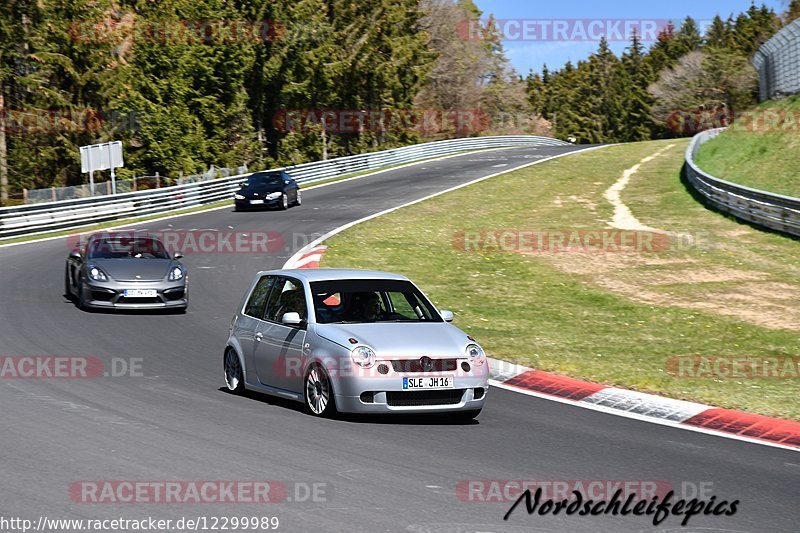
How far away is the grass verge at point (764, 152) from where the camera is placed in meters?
37.2

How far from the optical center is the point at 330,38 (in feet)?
239

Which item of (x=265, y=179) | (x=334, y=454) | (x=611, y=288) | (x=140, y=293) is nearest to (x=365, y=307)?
(x=334, y=454)

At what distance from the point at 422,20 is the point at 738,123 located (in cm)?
5278

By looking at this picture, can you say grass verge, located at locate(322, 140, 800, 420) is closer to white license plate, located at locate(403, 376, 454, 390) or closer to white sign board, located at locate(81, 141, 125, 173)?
white license plate, located at locate(403, 376, 454, 390)

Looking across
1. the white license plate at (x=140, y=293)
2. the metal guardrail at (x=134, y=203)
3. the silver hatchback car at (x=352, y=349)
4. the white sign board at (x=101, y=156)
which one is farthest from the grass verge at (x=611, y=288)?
the white sign board at (x=101, y=156)

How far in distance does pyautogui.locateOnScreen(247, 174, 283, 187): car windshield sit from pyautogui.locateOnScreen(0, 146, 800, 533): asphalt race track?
24.7 metres

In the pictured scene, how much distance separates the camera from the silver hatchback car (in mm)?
9953

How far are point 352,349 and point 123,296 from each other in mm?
9385

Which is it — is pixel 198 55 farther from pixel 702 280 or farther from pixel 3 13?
pixel 702 280

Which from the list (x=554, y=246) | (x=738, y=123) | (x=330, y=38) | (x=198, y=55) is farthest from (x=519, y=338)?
(x=330, y=38)

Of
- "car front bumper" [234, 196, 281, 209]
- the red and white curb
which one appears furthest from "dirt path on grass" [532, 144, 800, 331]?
"car front bumper" [234, 196, 281, 209]

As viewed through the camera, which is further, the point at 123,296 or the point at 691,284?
the point at 691,284

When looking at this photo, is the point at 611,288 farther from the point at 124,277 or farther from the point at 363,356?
the point at 363,356

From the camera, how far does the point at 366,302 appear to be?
11.1 metres
